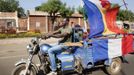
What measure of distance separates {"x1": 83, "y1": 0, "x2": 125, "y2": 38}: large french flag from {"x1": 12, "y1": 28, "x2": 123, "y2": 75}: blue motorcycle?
56 cm

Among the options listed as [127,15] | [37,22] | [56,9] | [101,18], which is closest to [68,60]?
[101,18]

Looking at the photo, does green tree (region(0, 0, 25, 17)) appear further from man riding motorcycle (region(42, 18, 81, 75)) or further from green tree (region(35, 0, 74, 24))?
man riding motorcycle (region(42, 18, 81, 75))

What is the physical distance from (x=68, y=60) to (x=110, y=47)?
4.93ft

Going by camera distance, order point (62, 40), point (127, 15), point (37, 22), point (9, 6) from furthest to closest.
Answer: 1. point (9, 6)
2. point (37, 22)
3. point (127, 15)
4. point (62, 40)

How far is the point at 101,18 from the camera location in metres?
9.70

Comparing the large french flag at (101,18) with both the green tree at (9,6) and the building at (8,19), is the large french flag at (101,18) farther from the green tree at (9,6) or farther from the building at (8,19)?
the green tree at (9,6)

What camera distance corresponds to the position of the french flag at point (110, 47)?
8883mm

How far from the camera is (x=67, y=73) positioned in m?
9.23

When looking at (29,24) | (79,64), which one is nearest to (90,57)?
(79,64)

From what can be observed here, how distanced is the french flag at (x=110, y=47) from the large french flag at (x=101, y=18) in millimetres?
380

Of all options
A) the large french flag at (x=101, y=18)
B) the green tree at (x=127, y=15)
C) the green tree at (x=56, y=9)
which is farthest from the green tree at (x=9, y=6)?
the large french flag at (x=101, y=18)

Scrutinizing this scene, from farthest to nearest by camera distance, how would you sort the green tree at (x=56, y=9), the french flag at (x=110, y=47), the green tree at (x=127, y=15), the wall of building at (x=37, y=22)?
the green tree at (x=56, y=9) → the wall of building at (x=37, y=22) → the green tree at (x=127, y=15) → the french flag at (x=110, y=47)

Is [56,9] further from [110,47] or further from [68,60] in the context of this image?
[68,60]

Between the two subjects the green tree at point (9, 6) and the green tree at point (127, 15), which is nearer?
the green tree at point (127, 15)
